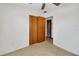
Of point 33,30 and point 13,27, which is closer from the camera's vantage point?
point 13,27

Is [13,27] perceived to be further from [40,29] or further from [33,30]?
[40,29]

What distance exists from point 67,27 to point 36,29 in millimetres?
2175

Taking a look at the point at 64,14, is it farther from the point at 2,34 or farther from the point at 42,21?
the point at 2,34

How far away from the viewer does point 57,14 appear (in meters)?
5.04

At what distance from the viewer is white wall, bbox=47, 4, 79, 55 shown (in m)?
3.58

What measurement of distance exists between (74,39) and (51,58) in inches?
120

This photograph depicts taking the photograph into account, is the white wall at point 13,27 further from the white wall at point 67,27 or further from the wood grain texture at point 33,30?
the white wall at point 67,27

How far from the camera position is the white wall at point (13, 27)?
3.53 metres

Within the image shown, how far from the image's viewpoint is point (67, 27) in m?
4.10

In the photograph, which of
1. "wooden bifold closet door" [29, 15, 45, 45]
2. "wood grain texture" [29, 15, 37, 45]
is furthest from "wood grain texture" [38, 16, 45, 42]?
"wood grain texture" [29, 15, 37, 45]

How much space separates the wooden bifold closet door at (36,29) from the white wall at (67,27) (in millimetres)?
1201

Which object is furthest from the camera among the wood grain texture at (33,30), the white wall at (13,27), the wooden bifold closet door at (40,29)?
the wooden bifold closet door at (40,29)

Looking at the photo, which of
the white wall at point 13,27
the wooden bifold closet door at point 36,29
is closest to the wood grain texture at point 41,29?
the wooden bifold closet door at point 36,29

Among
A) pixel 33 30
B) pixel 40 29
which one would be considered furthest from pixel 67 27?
pixel 40 29
